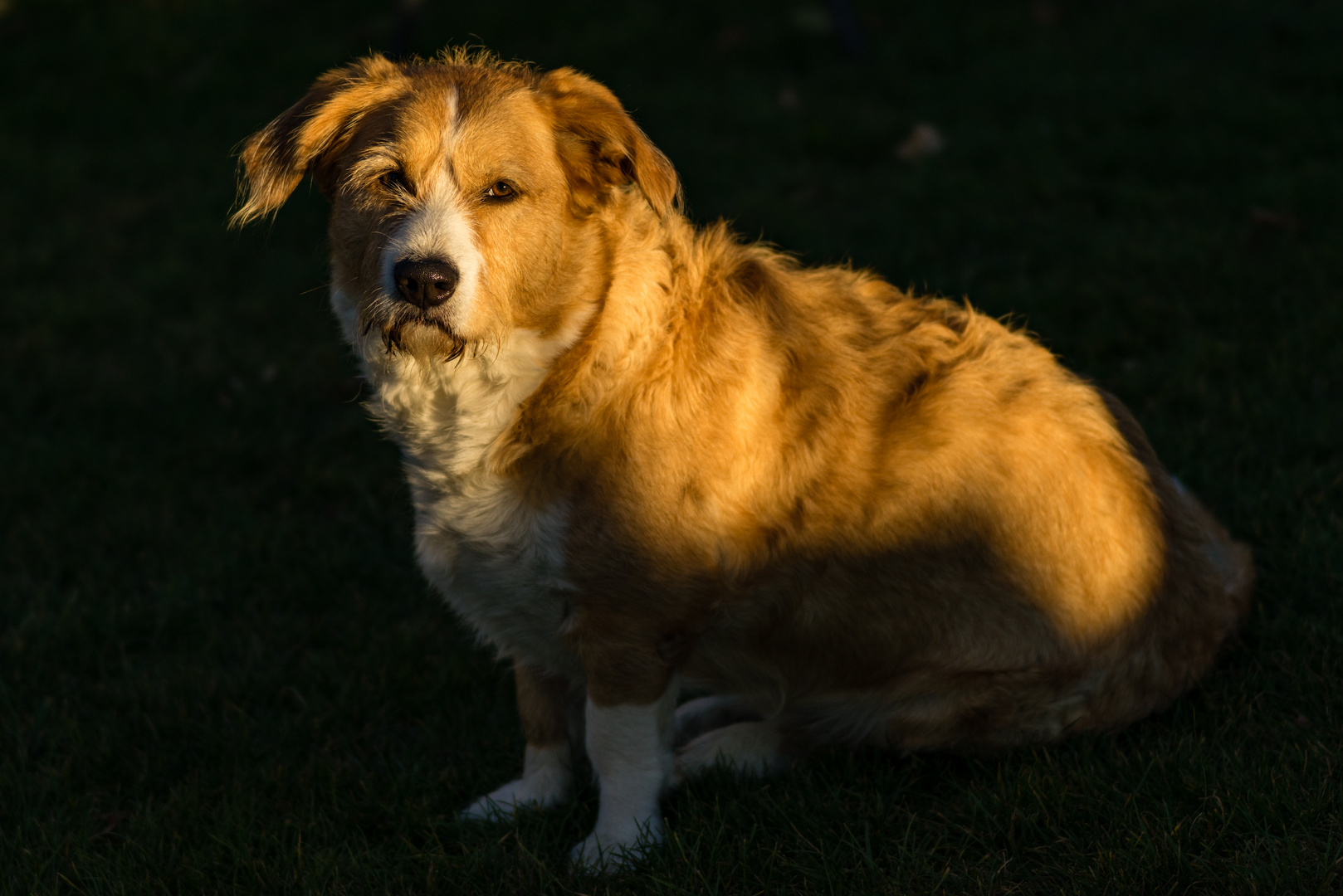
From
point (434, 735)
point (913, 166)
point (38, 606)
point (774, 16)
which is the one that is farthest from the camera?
point (774, 16)

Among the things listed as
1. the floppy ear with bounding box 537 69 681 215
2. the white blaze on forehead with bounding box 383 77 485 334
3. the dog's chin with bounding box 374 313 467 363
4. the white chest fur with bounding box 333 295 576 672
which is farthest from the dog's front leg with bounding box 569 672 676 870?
the floppy ear with bounding box 537 69 681 215

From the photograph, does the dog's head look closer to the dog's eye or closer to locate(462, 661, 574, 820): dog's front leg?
the dog's eye

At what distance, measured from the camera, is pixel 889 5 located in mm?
9281

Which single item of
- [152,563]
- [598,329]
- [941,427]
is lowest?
[152,563]

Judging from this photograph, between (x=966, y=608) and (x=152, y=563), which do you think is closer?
(x=966, y=608)

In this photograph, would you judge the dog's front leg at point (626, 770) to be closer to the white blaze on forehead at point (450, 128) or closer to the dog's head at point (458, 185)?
the dog's head at point (458, 185)

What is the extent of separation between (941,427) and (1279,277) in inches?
125

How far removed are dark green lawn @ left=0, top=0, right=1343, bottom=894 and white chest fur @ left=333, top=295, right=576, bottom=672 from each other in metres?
0.62

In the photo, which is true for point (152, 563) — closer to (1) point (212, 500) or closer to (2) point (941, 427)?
(1) point (212, 500)

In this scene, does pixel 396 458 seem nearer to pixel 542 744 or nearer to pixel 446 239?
pixel 542 744

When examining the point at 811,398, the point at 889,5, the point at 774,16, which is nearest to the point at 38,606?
the point at 811,398

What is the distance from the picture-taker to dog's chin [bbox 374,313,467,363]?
110 inches

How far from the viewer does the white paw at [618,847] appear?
294 centimetres

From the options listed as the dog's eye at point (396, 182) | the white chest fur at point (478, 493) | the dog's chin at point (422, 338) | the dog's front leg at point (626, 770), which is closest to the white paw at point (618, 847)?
the dog's front leg at point (626, 770)
